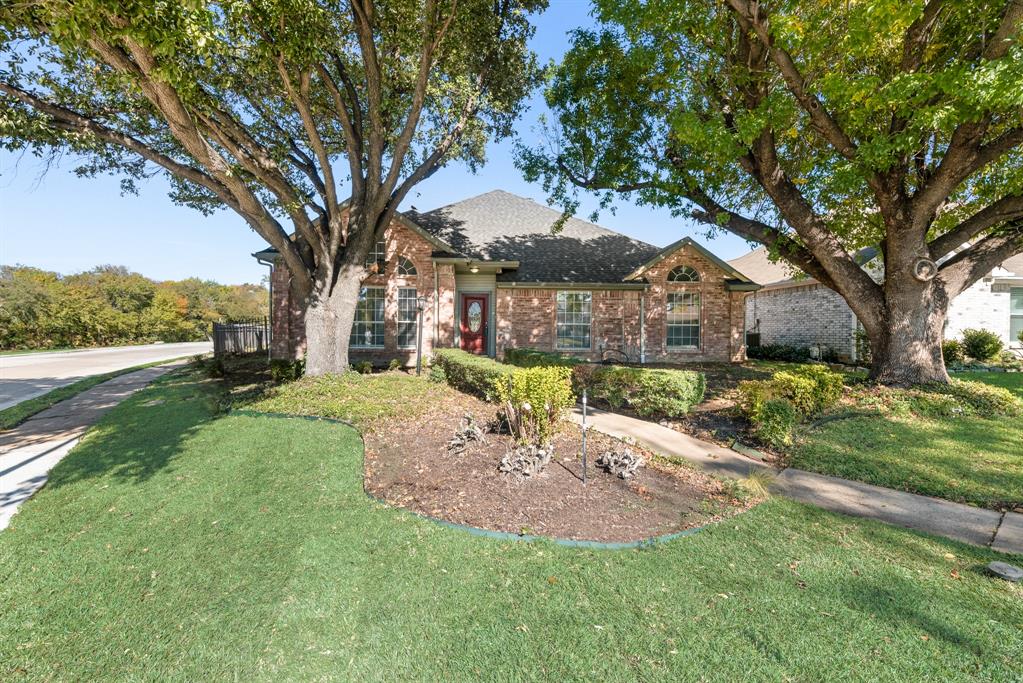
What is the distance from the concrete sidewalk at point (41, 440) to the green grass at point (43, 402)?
142mm

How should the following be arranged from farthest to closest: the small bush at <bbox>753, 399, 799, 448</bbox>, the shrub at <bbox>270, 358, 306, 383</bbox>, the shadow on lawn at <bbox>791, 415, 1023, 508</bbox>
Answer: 1. the shrub at <bbox>270, 358, 306, 383</bbox>
2. the small bush at <bbox>753, 399, 799, 448</bbox>
3. the shadow on lawn at <bbox>791, 415, 1023, 508</bbox>

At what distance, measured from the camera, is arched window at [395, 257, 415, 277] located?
13.9 metres

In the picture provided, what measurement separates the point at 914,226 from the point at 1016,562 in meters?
7.91

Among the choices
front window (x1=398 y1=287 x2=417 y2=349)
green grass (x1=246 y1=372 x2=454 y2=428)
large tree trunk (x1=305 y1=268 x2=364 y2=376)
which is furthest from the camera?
front window (x1=398 y1=287 x2=417 y2=349)

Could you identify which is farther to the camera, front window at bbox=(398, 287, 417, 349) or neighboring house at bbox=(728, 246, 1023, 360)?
neighboring house at bbox=(728, 246, 1023, 360)

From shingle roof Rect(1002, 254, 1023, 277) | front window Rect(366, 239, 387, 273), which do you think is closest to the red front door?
front window Rect(366, 239, 387, 273)

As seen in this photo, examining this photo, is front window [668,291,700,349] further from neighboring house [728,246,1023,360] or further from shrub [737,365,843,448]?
shrub [737,365,843,448]

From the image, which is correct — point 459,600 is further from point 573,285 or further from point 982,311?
point 982,311

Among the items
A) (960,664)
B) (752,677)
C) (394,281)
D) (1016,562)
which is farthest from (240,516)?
(394,281)

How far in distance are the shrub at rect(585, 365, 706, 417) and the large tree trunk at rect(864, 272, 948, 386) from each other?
480 cm

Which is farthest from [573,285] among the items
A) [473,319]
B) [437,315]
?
[437,315]

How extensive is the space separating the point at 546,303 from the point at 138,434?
1105cm

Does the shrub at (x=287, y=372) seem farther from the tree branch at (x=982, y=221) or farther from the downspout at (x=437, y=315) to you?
the tree branch at (x=982, y=221)

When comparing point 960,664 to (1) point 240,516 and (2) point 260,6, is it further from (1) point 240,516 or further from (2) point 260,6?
(2) point 260,6
